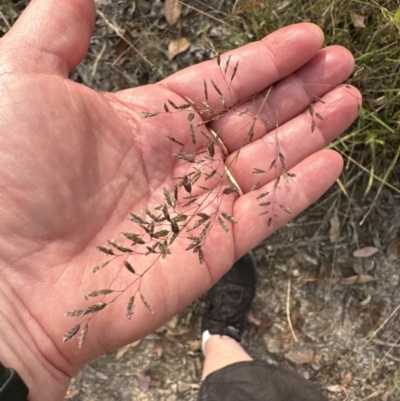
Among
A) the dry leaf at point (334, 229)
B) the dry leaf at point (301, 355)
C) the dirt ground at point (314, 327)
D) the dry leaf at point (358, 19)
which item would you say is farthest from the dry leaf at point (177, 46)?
the dry leaf at point (301, 355)

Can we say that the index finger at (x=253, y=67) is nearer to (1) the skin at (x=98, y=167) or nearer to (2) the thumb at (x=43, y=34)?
(1) the skin at (x=98, y=167)

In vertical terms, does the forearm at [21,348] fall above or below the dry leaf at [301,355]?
above

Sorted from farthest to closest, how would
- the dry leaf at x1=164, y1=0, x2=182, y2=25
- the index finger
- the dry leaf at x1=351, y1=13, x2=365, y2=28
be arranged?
the dry leaf at x1=164, y1=0, x2=182, y2=25
the dry leaf at x1=351, y1=13, x2=365, y2=28
the index finger

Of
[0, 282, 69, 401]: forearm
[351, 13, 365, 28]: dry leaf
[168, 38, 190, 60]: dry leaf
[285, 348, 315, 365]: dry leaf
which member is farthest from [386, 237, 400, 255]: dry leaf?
[0, 282, 69, 401]: forearm

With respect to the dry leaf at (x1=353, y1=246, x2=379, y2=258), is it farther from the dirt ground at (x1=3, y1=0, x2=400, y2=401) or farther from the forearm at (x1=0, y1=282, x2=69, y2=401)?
the forearm at (x1=0, y1=282, x2=69, y2=401)

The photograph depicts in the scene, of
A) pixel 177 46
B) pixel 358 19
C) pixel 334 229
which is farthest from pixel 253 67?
pixel 334 229

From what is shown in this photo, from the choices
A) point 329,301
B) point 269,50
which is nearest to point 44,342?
point 269,50
